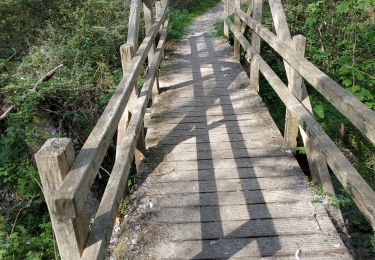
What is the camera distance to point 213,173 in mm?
3719

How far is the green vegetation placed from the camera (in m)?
5.38

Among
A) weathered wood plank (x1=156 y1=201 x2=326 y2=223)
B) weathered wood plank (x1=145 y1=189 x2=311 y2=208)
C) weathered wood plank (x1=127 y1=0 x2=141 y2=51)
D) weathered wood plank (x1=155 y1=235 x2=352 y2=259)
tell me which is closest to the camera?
weathered wood plank (x1=155 y1=235 x2=352 y2=259)

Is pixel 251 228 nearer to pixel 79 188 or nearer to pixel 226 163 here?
pixel 226 163

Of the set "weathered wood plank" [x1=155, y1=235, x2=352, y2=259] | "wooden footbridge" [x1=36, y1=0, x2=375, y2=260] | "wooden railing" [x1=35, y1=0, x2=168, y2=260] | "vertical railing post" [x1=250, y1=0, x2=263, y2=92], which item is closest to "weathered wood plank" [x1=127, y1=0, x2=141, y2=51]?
"wooden footbridge" [x1=36, y1=0, x2=375, y2=260]

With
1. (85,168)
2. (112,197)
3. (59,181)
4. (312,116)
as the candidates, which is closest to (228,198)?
(312,116)

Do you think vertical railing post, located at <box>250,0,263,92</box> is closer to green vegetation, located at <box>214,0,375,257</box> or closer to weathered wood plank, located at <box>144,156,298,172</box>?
green vegetation, located at <box>214,0,375,257</box>

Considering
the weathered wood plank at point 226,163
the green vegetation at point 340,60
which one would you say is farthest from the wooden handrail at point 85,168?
the green vegetation at point 340,60

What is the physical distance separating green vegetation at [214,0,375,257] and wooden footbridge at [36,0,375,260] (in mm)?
1349

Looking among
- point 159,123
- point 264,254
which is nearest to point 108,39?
point 159,123

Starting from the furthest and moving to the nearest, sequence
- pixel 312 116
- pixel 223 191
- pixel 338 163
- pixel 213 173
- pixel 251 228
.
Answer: pixel 213 173 < pixel 223 191 < pixel 312 116 < pixel 251 228 < pixel 338 163

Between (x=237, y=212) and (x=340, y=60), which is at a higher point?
(x=340, y=60)

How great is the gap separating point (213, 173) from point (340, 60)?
12.2 ft

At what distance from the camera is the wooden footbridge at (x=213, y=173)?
5.99ft

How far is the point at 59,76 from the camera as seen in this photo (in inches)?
267
